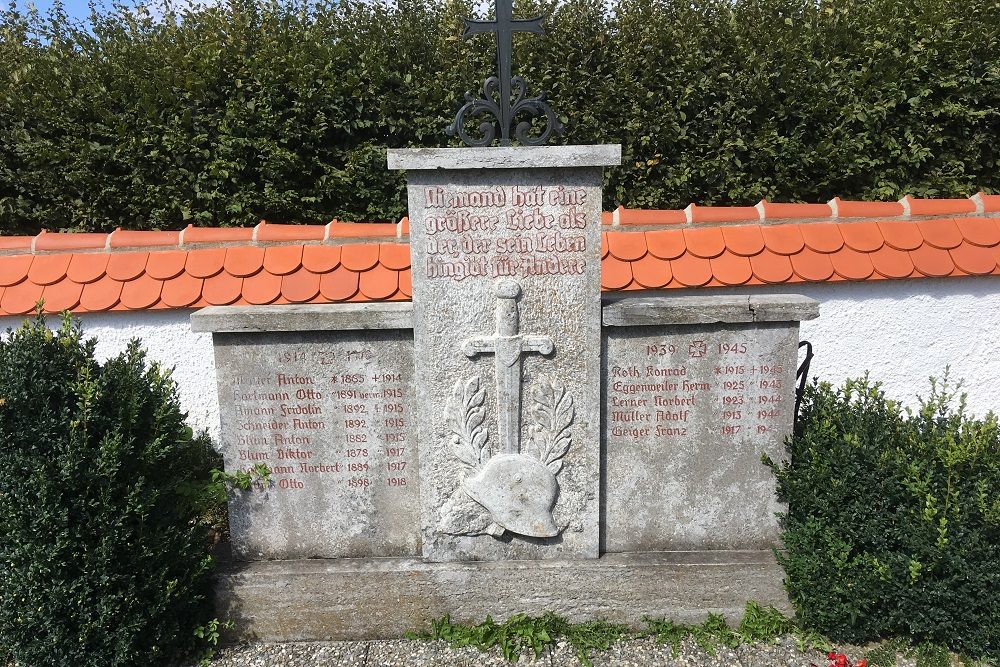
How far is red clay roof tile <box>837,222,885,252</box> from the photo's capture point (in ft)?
13.4

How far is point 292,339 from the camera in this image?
9.74ft

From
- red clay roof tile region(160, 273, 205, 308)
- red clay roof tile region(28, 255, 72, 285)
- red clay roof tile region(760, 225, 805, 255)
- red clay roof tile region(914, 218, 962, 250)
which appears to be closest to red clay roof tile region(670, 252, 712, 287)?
red clay roof tile region(760, 225, 805, 255)

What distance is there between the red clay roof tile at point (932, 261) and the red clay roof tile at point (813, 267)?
21.3 inches

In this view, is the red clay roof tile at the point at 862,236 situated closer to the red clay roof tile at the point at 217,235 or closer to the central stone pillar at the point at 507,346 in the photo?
the central stone pillar at the point at 507,346

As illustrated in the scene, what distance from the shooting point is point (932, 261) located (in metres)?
4.06

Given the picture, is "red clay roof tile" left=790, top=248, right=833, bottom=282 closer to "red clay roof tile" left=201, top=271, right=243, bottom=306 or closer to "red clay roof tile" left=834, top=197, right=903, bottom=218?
"red clay roof tile" left=834, top=197, right=903, bottom=218

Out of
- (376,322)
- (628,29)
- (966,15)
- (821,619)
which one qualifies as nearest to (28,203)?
(376,322)

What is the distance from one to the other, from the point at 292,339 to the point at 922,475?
280 centimetres

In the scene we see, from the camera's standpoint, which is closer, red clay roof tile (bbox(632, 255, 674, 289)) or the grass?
the grass

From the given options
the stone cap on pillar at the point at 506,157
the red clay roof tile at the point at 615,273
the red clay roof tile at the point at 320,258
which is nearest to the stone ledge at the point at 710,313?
the stone cap on pillar at the point at 506,157

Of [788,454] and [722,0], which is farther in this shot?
[722,0]

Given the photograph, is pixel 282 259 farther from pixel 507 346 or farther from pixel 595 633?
pixel 595 633

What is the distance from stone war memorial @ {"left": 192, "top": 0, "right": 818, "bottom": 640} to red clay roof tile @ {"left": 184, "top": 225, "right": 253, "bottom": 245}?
1224mm

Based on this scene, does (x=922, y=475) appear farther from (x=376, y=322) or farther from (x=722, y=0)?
(x=722, y=0)
